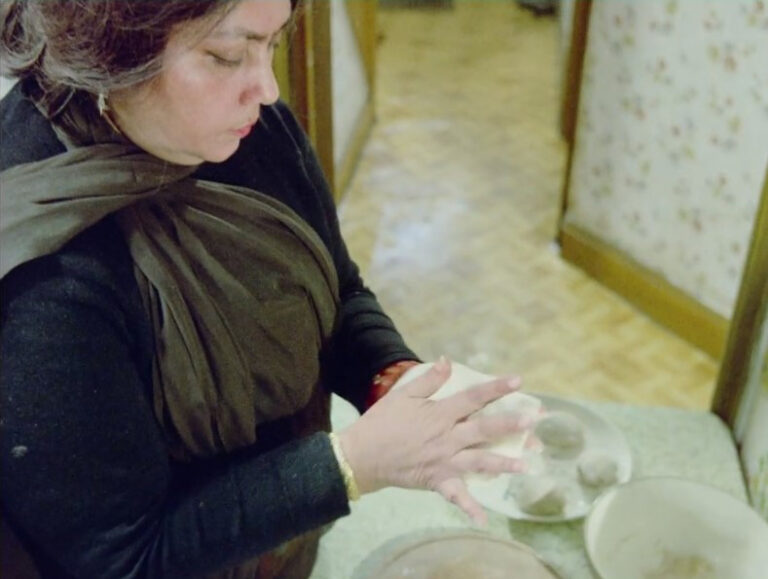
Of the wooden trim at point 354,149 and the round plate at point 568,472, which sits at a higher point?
the round plate at point 568,472

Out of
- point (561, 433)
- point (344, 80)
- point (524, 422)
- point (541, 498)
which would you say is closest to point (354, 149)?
point (344, 80)

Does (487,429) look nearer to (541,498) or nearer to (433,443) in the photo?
(433,443)

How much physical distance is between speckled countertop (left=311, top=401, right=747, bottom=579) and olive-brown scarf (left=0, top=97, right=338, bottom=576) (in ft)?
0.57

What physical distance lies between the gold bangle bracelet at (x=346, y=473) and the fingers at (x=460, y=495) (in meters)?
0.07

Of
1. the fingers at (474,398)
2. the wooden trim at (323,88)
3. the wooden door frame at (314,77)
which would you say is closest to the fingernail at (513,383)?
the fingers at (474,398)

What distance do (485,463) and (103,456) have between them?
293 mm

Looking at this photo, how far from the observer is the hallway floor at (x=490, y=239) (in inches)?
81.8

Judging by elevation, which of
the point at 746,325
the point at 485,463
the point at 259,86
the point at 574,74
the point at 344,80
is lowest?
the point at 344,80

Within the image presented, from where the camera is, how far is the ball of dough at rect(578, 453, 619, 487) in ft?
3.44

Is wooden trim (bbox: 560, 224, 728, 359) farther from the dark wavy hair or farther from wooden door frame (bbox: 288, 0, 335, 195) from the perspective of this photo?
the dark wavy hair

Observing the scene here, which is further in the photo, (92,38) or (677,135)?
(677,135)

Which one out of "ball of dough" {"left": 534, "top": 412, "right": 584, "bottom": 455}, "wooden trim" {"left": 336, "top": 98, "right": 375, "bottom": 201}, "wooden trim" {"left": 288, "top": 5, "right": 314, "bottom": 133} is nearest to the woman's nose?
"ball of dough" {"left": 534, "top": 412, "right": 584, "bottom": 455}

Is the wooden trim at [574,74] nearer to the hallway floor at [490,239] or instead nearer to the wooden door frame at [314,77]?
the hallway floor at [490,239]

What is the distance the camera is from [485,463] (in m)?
0.70
